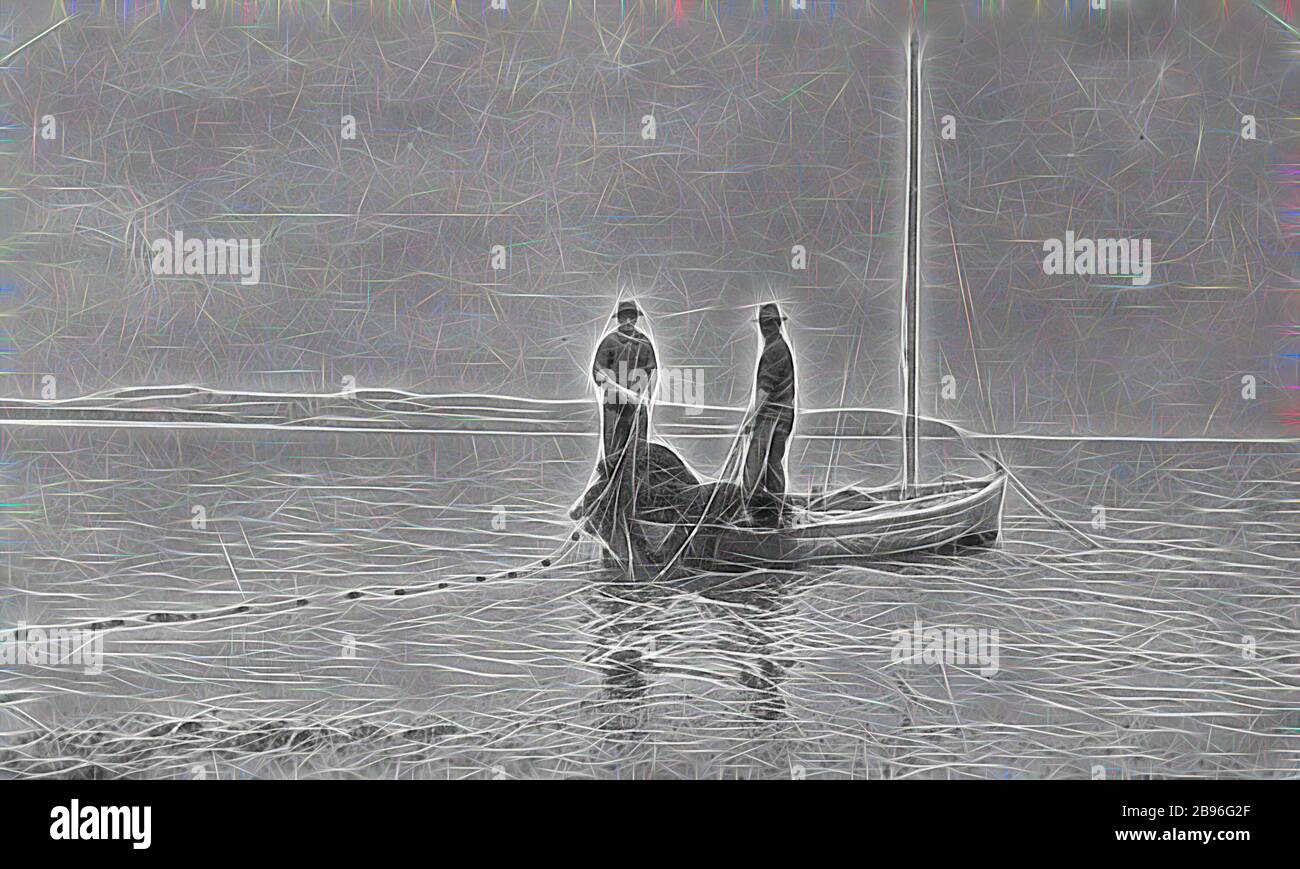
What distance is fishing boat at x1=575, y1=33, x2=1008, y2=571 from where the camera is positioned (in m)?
4.03

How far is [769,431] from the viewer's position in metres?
4.04

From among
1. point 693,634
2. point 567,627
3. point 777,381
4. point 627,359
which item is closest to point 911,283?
point 777,381

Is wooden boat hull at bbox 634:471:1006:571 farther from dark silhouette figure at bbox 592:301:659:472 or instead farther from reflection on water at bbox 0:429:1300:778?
dark silhouette figure at bbox 592:301:659:472

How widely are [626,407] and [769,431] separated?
26.6 inches

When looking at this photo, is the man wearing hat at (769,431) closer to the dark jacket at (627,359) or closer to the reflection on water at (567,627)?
the reflection on water at (567,627)

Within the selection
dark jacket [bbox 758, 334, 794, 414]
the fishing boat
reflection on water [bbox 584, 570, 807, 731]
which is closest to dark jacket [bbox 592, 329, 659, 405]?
the fishing boat

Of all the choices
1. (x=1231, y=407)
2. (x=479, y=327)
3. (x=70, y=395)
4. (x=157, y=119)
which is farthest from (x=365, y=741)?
(x=1231, y=407)

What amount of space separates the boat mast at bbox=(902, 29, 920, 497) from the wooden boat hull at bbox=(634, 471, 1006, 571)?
0.56ft

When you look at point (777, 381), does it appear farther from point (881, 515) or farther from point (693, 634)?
point (693, 634)

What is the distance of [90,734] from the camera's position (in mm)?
3291

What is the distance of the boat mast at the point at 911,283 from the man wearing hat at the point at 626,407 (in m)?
1.27

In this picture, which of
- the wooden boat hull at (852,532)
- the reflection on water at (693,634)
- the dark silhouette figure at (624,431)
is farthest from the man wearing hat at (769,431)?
the dark silhouette figure at (624,431)

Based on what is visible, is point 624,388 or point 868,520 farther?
point 868,520

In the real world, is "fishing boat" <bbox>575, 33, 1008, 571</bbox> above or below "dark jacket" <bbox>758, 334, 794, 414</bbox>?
below
